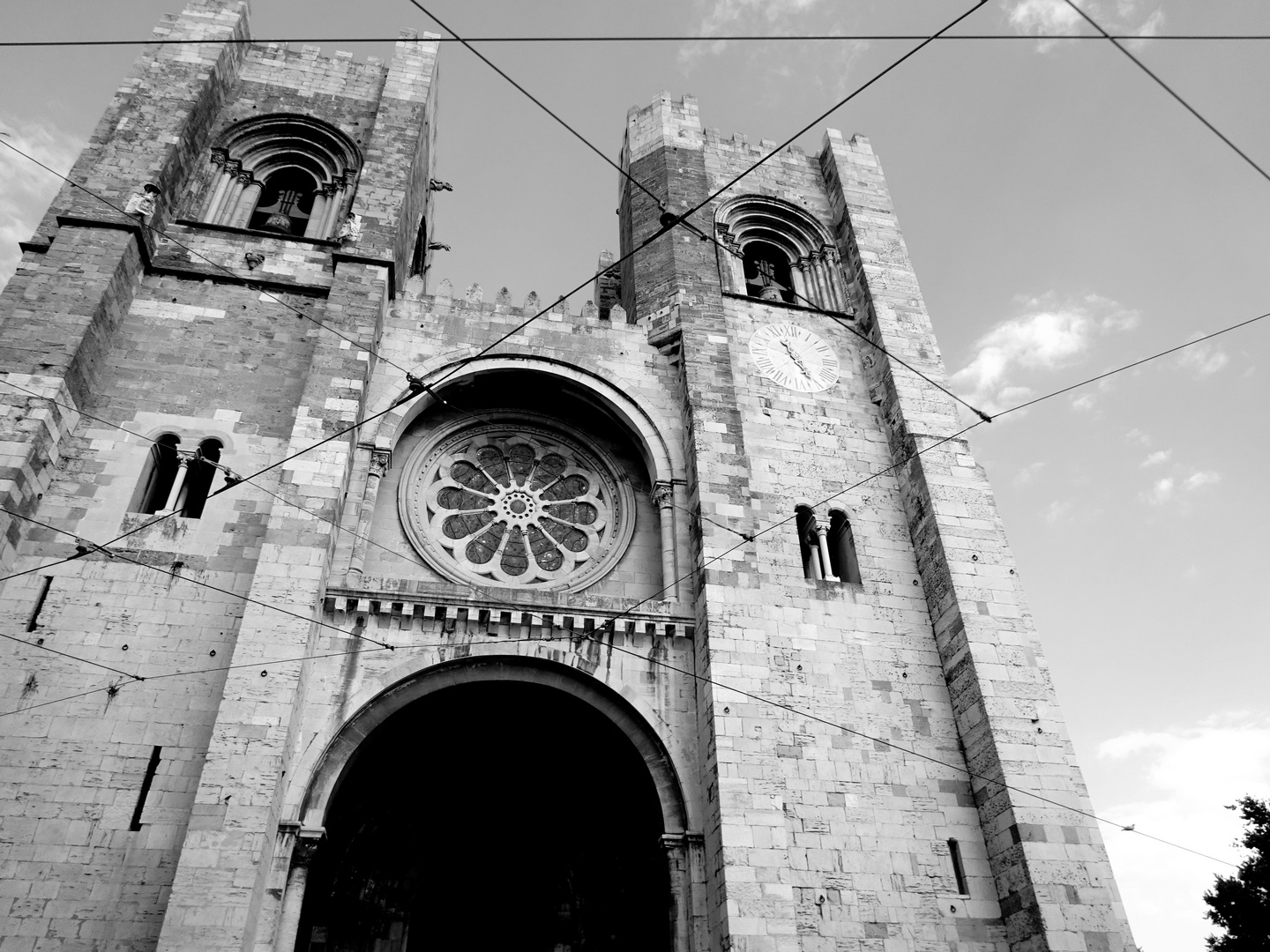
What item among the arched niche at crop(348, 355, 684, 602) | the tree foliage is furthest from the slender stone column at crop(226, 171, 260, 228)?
the tree foliage

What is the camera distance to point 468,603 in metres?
10.7

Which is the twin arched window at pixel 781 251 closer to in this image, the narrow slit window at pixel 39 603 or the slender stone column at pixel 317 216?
the slender stone column at pixel 317 216

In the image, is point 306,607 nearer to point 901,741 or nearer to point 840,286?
point 901,741

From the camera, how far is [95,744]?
30.0ft

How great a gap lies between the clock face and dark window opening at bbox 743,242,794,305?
5.29ft

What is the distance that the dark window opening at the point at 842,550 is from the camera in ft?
40.6

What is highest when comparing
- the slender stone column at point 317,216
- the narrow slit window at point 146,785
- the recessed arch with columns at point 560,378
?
the slender stone column at point 317,216

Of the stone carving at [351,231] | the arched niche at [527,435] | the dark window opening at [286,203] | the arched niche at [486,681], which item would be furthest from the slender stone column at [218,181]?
the arched niche at [486,681]

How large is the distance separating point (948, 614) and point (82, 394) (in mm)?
11310

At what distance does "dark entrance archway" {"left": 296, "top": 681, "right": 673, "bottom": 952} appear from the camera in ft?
35.8

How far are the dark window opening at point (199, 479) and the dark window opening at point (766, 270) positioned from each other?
931 centimetres

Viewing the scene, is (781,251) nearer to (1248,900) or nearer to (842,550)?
(842,550)

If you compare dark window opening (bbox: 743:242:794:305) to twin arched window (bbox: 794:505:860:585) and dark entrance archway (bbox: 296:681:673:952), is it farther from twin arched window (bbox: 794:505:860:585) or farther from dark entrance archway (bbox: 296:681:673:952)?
dark entrance archway (bbox: 296:681:673:952)

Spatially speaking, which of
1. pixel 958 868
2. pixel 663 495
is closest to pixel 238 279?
pixel 663 495
